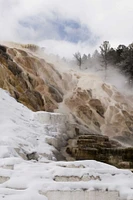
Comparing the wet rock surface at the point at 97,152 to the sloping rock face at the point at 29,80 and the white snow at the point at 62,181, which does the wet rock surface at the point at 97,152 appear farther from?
the white snow at the point at 62,181

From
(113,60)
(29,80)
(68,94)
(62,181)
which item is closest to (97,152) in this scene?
(62,181)

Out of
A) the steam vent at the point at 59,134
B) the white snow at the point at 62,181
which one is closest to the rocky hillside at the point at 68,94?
the steam vent at the point at 59,134

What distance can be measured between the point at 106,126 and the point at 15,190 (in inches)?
799

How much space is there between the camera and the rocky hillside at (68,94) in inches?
971

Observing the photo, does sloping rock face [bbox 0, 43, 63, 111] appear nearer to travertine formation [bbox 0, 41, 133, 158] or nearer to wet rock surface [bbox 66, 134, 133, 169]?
travertine formation [bbox 0, 41, 133, 158]

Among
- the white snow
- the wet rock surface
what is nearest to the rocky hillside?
the wet rock surface

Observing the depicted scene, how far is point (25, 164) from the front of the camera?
9281 mm

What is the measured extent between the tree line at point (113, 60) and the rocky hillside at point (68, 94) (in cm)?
891

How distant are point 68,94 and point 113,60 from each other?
14990 mm

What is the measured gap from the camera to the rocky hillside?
80.9ft

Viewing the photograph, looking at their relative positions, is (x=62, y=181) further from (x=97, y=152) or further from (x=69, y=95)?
(x=69, y=95)

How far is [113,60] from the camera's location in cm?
4403

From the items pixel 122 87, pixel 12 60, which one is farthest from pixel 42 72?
pixel 122 87

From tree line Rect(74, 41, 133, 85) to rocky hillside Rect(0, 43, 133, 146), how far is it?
8912mm
